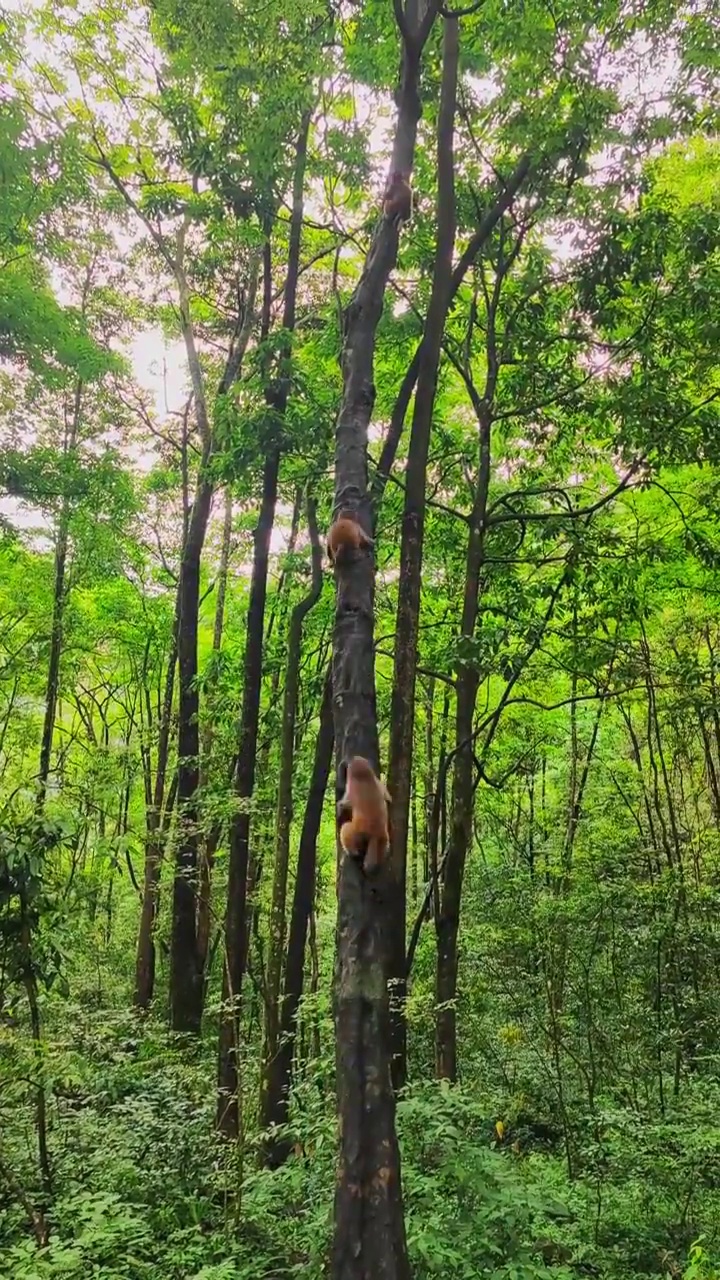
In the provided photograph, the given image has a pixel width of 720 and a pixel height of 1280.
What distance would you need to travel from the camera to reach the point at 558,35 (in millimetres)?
5363

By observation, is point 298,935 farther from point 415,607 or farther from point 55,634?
point 55,634

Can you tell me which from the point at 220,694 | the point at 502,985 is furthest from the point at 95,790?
the point at 502,985

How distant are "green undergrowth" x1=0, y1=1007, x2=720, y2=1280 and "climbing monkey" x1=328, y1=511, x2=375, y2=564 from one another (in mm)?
2598

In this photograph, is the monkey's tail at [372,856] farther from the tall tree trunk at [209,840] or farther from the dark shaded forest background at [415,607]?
the tall tree trunk at [209,840]

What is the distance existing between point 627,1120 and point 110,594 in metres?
11.4

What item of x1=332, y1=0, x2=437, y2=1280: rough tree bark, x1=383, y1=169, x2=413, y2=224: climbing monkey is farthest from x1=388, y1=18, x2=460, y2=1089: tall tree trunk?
x1=332, y1=0, x2=437, y2=1280: rough tree bark

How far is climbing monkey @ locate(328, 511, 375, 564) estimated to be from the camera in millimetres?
3129

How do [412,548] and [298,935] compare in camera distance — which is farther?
[298,935]

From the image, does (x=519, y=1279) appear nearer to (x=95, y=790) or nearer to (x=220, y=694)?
(x=95, y=790)

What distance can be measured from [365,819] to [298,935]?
4.35 meters

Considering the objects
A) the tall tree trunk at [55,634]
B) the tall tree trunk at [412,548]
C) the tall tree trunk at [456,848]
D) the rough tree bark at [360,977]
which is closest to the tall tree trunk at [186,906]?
the tall tree trunk at [55,634]

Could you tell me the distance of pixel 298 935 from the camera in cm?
651

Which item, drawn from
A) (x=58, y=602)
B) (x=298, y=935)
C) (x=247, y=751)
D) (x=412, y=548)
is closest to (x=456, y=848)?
(x=298, y=935)

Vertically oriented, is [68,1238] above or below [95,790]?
below
